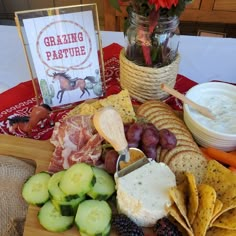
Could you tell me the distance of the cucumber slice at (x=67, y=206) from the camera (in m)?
0.68

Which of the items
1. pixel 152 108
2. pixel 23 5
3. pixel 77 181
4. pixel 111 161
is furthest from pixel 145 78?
pixel 23 5

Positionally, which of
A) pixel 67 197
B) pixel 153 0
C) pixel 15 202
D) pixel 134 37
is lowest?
pixel 15 202

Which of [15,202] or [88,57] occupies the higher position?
[88,57]

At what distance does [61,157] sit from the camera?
852 millimetres

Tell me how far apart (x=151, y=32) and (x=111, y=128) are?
33 centimetres

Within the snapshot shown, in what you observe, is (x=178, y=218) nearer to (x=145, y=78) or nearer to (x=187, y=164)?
(x=187, y=164)

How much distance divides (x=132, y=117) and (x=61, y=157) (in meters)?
0.24

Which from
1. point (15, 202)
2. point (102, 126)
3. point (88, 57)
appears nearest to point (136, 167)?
point (102, 126)

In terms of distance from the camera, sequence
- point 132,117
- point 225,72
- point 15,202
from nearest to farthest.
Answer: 1. point 15,202
2. point 132,117
3. point 225,72

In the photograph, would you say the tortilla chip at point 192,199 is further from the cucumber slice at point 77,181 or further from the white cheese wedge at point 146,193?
the cucumber slice at point 77,181

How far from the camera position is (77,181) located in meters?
0.68

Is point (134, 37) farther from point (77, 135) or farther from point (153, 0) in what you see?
point (77, 135)

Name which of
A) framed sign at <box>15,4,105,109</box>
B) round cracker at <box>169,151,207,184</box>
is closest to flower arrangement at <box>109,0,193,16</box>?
framed sign at <box>15,4,105,109</box>

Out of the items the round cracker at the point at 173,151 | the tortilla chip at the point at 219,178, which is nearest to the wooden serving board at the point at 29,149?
the round cracker at the point at 173,151
